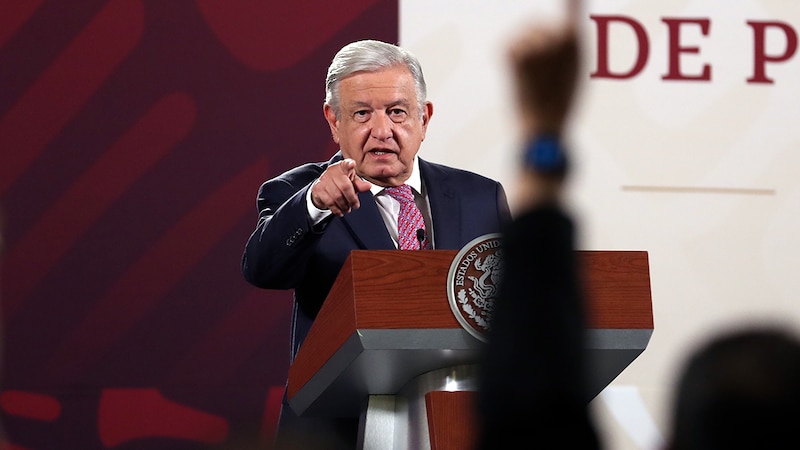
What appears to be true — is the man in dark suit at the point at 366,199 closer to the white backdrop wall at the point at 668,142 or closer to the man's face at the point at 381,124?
the man's face at the point at 381,124

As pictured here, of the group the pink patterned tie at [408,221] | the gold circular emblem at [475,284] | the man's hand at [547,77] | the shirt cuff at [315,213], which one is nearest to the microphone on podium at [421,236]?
the pink patterned tie at [408,221]

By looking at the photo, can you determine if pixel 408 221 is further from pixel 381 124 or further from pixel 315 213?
pixel 315 213

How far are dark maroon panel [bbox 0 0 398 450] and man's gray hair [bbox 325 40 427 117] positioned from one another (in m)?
1.07

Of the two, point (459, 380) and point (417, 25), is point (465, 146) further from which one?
point (459, 380)

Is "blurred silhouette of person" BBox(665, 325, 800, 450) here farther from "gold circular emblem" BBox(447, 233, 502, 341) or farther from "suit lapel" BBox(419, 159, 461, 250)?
"suit lapel" BBox(419, 159, 461, 250)

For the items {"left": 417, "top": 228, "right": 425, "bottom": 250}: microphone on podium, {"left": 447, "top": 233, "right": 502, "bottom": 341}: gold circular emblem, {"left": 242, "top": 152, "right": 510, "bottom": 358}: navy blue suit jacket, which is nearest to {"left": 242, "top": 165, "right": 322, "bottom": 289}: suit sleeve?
{"left": 242, "top": 152, "right": 510, "bottom": 358}: navy blue suit jacket

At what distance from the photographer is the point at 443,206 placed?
2.34 meters

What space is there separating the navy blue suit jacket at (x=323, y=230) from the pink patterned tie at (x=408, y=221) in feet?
0.10

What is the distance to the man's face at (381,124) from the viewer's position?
2420mm

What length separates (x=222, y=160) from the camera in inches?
139

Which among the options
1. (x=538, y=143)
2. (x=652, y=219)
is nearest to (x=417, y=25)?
(x=652, y=219)

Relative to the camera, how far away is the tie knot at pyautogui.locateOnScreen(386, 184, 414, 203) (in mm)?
2375

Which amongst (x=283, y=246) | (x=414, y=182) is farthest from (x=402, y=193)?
(x=283, y=246)

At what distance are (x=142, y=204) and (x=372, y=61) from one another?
4.22 ft
